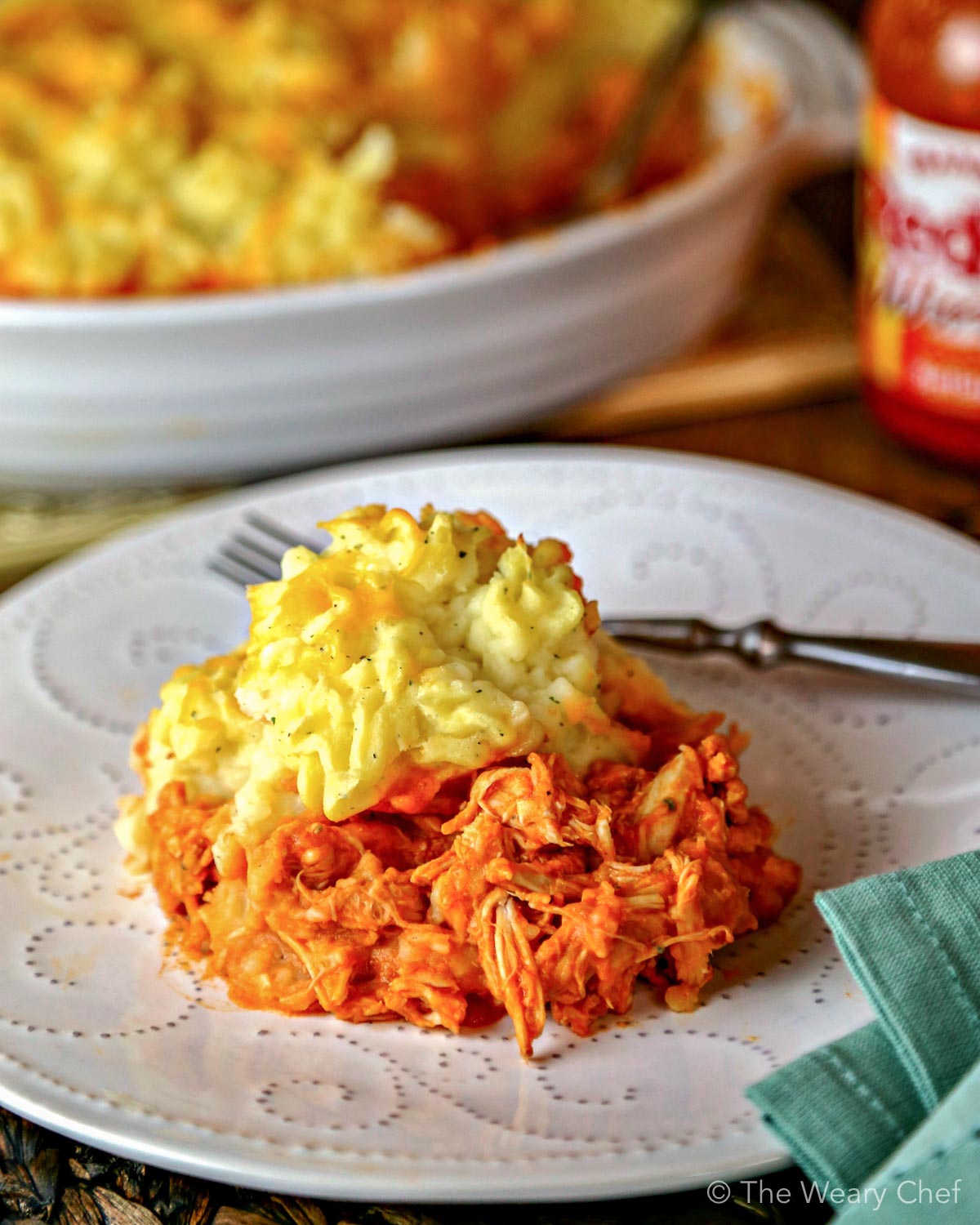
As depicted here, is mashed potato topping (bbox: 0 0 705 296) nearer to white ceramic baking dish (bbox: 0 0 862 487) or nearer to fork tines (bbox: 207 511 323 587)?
white ceramic baking dish (bbox: 0 0 862 487)

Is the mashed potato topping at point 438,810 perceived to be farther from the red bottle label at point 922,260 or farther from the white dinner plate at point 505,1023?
the red bottle label at point 922,260

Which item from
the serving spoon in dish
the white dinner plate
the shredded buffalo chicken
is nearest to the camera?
the white dinner plate

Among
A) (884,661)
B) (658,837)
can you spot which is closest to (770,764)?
(884,661)

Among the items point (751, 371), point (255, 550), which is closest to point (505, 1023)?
point (255, 550)

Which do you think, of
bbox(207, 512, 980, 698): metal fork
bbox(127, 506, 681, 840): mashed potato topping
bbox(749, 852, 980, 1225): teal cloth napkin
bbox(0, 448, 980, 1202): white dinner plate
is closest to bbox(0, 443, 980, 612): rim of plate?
bbox(0, 448, 980, 1202): white dinner plate

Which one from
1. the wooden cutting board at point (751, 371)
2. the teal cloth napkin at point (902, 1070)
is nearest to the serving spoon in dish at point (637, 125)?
the wooden cutting board at point (751, 371)

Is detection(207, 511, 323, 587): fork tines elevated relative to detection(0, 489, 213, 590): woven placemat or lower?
elevated

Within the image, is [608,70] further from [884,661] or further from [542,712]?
[542,712]
